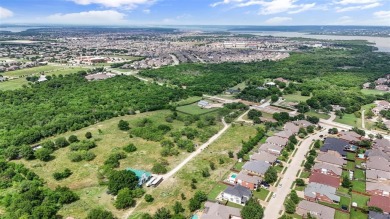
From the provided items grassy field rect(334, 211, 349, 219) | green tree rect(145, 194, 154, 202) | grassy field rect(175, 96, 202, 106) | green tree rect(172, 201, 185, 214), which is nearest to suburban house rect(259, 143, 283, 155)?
grassy field rect(334, 211, 349, 219)

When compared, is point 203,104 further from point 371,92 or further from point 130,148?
point 371,92

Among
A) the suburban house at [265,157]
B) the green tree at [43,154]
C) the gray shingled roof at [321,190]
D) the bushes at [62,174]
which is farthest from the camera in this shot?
the green tree at [43,154]

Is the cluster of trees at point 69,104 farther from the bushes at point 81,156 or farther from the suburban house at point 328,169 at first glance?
the suburban house at point 328,169

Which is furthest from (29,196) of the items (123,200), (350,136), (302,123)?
(350,136)

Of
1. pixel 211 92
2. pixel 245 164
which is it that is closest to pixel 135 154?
pixel 245 164

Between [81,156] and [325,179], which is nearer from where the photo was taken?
[325,179]

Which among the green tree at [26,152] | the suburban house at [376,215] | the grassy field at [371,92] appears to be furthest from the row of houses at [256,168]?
the grassy field at [371,92]
